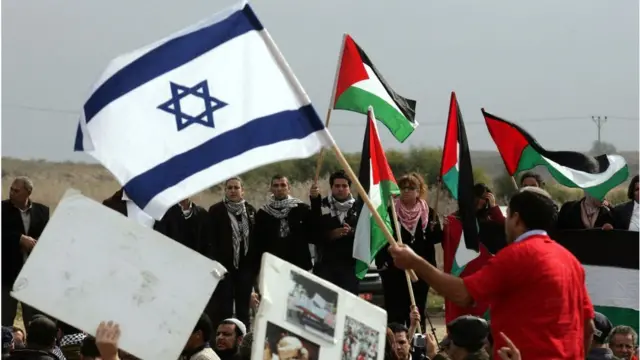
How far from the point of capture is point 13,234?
39.7 feet

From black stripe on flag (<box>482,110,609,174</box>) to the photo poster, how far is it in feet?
19.3

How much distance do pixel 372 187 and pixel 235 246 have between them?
269cm

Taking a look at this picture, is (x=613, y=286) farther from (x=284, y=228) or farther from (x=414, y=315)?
(x=284, y=228)

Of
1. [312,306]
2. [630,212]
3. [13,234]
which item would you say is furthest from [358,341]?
[13,234]

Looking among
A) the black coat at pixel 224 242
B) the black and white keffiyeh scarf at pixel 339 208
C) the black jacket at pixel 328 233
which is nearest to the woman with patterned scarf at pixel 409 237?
the black jacket at pixel 328 233

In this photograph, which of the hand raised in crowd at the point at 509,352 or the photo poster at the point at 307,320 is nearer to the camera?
the photo poster at the point at 307,320

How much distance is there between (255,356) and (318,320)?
1.28ft

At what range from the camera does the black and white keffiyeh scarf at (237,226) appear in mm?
12500

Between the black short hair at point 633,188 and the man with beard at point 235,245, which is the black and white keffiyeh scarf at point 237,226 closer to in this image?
the man with beard at point 235,245

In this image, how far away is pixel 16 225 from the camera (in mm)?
12211

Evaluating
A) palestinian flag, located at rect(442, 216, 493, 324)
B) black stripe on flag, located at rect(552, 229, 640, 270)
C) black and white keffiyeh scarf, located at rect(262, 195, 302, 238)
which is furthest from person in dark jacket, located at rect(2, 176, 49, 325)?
black stripe on flag, located at rect(552, 229, 640, 270)

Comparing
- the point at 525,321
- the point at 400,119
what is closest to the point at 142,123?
the point at 525,321

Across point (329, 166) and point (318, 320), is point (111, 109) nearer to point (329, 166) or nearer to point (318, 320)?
point (318, 320)

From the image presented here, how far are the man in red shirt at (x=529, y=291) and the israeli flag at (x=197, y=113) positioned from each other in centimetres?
93
